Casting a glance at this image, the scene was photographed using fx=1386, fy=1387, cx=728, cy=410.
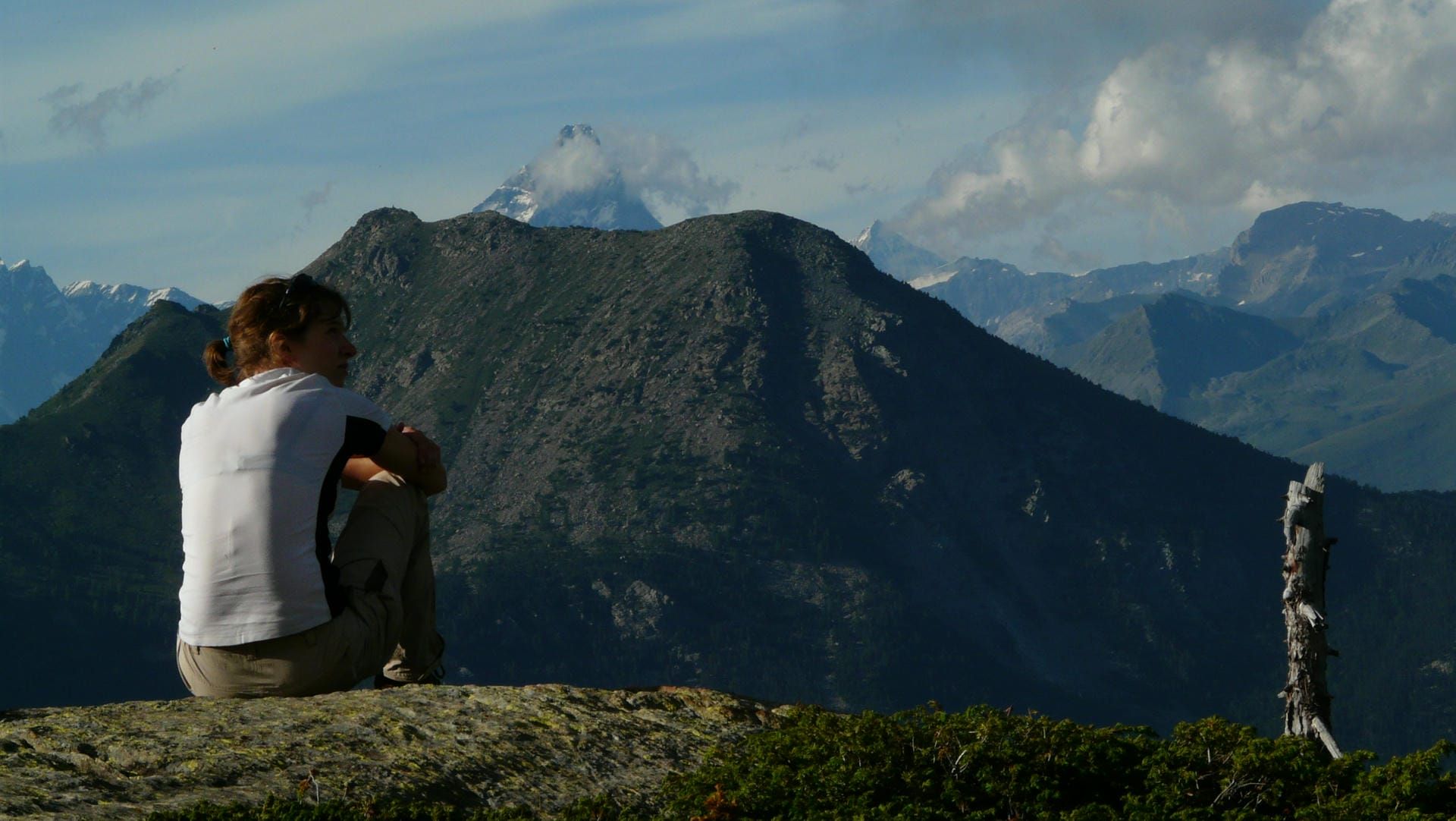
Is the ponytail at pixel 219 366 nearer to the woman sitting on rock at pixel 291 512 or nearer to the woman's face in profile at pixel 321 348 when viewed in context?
Result: the woman sitting on rock at pixel 291 512

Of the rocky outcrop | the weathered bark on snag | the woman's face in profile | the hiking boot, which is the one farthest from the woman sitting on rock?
the weathered bark on snag

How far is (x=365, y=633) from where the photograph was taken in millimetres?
12609

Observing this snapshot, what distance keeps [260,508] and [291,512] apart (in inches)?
10.0

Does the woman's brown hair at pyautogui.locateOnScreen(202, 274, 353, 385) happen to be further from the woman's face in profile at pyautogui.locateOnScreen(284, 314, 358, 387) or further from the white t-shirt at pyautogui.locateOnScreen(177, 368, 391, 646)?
the white t-shirt at pyautogui.locateOnScreen(177, 368, 391, 646)

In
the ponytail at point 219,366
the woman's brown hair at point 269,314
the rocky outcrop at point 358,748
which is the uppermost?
the woman's brown hair at point 269,314

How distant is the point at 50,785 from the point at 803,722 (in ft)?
19.8

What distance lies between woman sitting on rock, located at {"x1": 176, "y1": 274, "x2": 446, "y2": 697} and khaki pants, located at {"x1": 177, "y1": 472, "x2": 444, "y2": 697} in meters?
0.02

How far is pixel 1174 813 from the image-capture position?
34.6 feet

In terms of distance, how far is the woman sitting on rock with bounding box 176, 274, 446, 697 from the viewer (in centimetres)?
1183

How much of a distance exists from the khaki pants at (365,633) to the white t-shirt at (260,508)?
28 cm

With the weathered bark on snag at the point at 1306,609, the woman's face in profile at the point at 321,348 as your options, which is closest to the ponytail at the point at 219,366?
the woman's face in profile at the point at 321,348

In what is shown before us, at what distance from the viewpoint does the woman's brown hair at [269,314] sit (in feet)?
42.1

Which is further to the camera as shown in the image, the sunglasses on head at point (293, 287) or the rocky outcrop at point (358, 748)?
the sunglasses on head at point (293, 287)

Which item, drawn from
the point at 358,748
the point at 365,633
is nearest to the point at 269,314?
the point at 365,633
